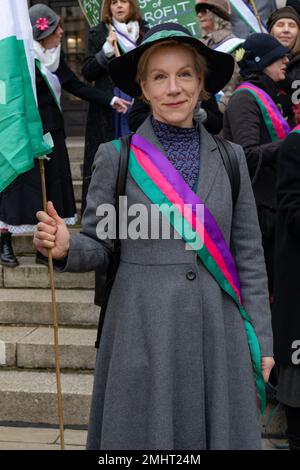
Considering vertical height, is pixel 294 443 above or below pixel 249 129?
below

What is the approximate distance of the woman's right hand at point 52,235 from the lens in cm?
235

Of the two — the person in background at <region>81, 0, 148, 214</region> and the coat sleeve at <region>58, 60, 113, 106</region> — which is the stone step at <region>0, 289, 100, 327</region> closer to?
the person in background at <region>81, 0, 148, 214</region>

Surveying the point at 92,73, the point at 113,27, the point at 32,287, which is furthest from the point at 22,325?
the point at 113,27

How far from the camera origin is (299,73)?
4.11 m

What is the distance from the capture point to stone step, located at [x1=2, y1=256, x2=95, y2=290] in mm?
5500

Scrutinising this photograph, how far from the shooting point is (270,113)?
4109mm

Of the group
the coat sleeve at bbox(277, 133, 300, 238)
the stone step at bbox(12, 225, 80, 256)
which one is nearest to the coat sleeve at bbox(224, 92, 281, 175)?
the coat sleeve at bbox(277, 133, 300, 238)

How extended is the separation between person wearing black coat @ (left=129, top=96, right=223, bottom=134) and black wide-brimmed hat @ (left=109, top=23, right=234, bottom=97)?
1.57 meters

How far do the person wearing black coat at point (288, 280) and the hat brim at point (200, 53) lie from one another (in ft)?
2.77

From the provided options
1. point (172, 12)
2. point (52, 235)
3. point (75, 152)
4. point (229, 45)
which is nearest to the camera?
point (52, 235)

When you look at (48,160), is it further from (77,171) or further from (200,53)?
(200,53)

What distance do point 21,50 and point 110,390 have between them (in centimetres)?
131

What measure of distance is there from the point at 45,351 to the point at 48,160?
151 centimetres

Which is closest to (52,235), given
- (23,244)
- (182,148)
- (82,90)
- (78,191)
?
(182,148)
